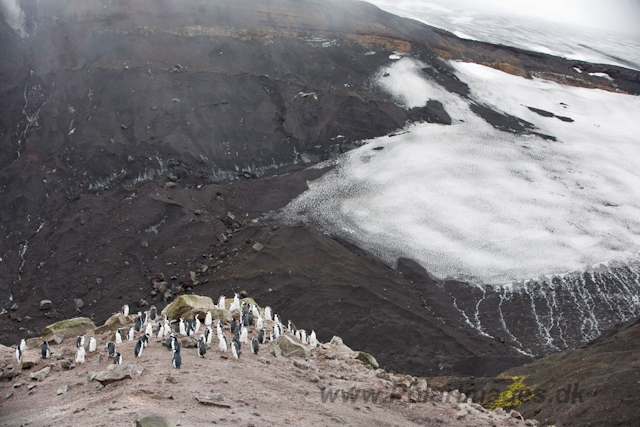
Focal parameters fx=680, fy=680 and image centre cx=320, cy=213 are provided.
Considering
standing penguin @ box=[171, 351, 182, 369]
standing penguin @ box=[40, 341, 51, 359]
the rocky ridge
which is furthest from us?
standing penguin @ box=[40, 341, 51, 359]

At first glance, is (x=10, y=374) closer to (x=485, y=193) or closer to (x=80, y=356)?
(x=80, y=356)

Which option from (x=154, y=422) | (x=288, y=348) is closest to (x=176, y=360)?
(x=288, y=348)

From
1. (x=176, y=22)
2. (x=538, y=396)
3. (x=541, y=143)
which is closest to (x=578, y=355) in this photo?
(x=538, y=396)

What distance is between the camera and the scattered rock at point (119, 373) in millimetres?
18906

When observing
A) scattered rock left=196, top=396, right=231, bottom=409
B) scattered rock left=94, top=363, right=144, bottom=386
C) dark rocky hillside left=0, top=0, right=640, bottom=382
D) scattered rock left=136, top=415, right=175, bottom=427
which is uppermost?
scattered rock left=136, top=415, right=175, bottom=427

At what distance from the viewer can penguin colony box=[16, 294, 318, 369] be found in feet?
71.7

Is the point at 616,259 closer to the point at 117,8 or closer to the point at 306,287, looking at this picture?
the point at 306,287

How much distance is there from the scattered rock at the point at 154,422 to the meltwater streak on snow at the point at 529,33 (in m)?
103

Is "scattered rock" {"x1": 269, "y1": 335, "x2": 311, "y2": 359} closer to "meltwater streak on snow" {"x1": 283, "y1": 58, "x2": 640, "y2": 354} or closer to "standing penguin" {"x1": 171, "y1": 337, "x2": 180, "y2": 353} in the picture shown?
"standing penguin" {"x1": 171, "y1": 337, "x2": 180, "y2": 353}

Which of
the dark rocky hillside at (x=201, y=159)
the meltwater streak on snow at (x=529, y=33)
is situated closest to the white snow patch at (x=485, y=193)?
the dark rocky hillside at (x=201, y=159)

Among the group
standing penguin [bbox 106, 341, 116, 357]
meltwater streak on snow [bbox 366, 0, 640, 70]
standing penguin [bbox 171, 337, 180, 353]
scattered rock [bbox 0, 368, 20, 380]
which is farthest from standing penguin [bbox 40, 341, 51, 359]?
meltwater streak on snow [bbox 366, 0, 640, 70]

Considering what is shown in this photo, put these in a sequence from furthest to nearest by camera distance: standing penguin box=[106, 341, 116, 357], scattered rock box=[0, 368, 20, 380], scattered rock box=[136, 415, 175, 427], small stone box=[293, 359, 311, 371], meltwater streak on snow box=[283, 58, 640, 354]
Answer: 1. meltwater streak on snow box=[283, 58, 640, 354]
2. small stone box=[293, 359, 311, 371]
3. standing penguin box=[106, 341, 116, 357]
4. scattered rock box=[0, 368, 20, 380]
5. scattered rock box=[136, 415, 175, 427]

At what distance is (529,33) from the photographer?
438 feet

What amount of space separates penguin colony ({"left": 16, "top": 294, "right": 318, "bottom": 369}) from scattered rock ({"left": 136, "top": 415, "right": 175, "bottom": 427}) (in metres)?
5.43
